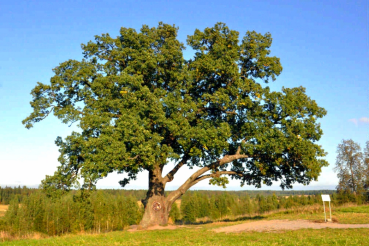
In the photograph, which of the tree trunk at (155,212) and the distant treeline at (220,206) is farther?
the distant treeline at (220,206)

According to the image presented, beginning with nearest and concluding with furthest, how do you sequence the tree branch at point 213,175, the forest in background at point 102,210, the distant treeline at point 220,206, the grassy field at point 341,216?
the grassy field at point 341,216 < the tree branch at point 213,175 < the forest in background at point 102,210 < the distant treeline at point 220,206

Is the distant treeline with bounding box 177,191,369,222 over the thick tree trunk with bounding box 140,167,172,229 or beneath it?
beneath

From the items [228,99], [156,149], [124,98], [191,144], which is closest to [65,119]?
[124,98]

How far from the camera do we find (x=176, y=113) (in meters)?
21.9

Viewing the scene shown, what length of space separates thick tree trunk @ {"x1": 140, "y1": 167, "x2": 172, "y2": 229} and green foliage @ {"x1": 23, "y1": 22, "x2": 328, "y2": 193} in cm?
156

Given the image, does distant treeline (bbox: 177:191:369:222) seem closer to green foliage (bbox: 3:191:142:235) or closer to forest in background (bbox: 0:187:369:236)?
forest in background (bbox: 0:187:369:236)

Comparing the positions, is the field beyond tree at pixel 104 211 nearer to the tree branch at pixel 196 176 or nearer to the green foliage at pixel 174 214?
the green foliage at pixel 174 214

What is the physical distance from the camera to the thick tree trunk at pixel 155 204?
23.6 m

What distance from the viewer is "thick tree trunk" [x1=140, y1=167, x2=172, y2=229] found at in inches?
929

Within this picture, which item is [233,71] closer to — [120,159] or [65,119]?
[120,159]

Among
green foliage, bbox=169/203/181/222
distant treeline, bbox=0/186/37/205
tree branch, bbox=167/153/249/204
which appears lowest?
green foliage, bbox=169/203/181/222

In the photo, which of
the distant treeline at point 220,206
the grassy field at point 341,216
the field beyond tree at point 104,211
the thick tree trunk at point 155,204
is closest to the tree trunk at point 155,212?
the thick tree trunk at point 155,204

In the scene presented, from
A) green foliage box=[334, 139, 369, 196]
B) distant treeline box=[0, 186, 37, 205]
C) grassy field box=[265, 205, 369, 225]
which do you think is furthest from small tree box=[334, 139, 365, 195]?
distant treeline box=[0, 186, 37, 205]

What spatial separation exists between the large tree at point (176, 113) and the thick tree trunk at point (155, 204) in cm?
7
